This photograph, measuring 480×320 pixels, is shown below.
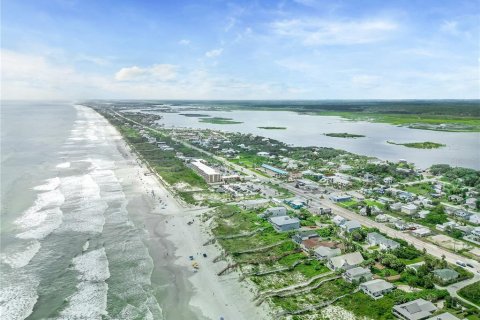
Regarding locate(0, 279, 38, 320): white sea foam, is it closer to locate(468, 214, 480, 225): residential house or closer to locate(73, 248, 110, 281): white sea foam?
locate(73, 248, 110, 281): white sea foam

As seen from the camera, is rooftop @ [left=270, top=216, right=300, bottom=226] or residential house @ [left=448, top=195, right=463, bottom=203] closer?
rooftop @ [left=270, top=216, right=300, bottom=226]

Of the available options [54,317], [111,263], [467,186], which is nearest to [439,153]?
[467,186]

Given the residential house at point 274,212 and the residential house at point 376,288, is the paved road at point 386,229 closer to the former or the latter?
the residential house at point 376,288

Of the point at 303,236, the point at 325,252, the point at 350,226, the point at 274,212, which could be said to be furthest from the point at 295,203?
the point at 325,252

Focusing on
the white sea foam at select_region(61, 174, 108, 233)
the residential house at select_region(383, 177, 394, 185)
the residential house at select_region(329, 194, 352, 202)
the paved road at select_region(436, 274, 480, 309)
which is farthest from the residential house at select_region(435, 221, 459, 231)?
the white sea foam at select_region(61, 174, 108, 233)

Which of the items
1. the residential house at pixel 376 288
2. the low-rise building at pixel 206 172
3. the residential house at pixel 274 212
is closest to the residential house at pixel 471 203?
the residential house at pixel 274 212

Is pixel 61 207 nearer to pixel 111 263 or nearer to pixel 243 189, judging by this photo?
pixel 111 263

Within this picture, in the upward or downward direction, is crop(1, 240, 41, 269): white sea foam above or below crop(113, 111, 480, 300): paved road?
below
